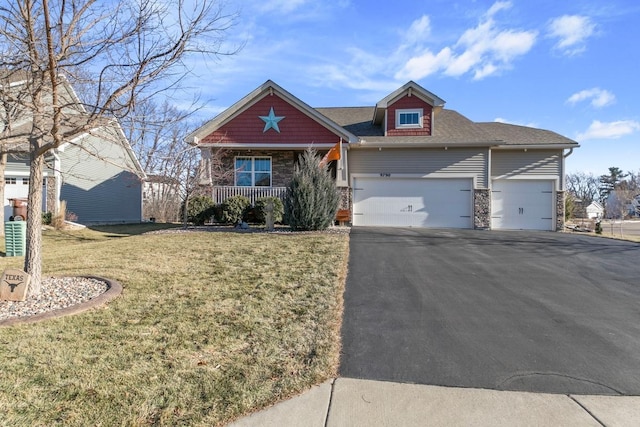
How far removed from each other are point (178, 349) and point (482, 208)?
14.6 m

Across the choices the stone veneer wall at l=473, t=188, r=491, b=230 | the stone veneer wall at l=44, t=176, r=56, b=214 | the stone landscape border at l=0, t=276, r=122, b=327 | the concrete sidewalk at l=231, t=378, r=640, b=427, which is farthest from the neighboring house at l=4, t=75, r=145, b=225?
the concrete sidewalk at l=231, t=378, r=640, b=427

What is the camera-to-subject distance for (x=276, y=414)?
9.06ft

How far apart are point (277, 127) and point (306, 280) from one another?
1059cm

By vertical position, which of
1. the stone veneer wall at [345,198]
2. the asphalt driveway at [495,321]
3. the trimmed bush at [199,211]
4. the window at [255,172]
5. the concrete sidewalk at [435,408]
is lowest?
the concrete sidewalk at [435,408]

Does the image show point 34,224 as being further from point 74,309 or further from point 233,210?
point 233,210

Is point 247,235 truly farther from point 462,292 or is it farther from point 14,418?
point 14,418

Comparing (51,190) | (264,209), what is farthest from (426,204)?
(51,190)

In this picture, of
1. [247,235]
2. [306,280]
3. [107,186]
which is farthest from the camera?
[107,186]

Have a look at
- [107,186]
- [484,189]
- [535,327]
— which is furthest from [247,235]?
[107,186]

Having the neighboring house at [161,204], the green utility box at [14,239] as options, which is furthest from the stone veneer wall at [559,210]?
the neighboring house at [161,204]

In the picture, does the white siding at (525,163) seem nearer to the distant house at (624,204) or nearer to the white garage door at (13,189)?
the white garage door at (13,189)

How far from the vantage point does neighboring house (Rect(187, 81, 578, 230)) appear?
1555 cm

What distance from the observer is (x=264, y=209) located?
13.8m

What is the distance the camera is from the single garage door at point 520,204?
635 inches
